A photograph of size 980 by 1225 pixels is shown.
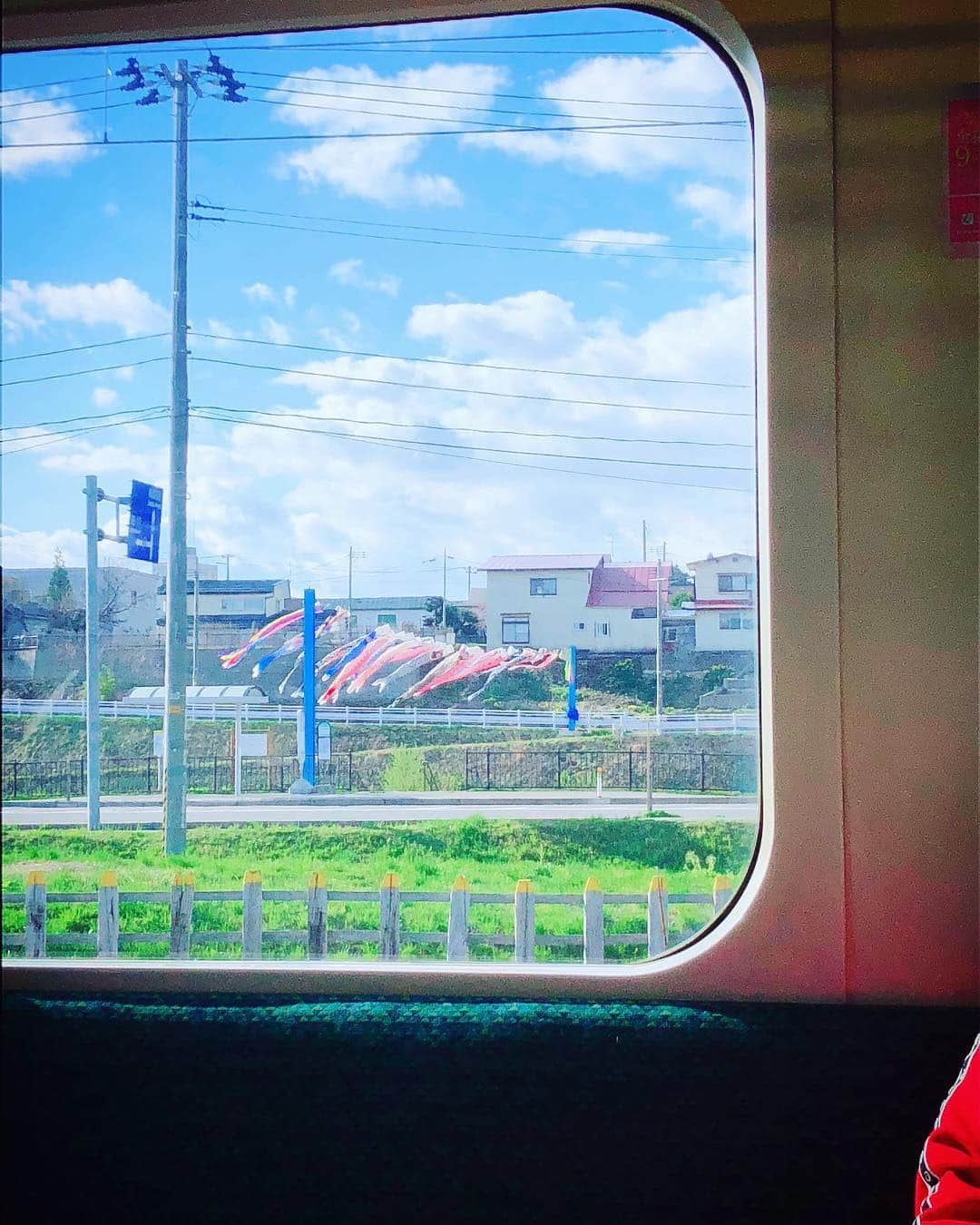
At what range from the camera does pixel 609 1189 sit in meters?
1.32

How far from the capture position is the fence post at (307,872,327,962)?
160 cm

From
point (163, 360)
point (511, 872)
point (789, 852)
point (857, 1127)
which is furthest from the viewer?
point (163, 360)

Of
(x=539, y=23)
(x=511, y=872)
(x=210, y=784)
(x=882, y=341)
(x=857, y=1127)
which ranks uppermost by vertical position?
(x=539, y=23)

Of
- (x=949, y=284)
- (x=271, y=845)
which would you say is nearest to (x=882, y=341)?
(x=949, y=284)

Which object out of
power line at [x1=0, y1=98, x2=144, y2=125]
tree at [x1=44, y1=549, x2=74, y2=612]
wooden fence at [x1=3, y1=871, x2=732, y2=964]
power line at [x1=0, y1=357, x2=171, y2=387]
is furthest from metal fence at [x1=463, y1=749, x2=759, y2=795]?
power line at [x1=0, y1=98, x2=144, y2=125]

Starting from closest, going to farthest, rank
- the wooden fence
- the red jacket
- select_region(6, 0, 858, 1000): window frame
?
the red jacket < select_region(6, 0, 858, 1000): window frame < the wooden fence

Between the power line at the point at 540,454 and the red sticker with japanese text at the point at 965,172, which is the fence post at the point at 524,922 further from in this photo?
the red sticker with japanese text at the point at 965,172

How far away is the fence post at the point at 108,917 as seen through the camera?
166 centimetres

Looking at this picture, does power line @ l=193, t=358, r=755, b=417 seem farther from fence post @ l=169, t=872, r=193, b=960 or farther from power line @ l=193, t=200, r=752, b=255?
fence post @ l=169, t=872, r=193, b=960

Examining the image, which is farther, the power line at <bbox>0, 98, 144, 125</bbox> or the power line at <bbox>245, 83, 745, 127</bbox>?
the power line at <bbox>0, 98, 144, 125</bbox>

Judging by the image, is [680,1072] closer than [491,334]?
Yes

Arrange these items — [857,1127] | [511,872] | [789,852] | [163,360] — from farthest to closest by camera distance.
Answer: [163,360], [511,872], [789,852], [857,1127]

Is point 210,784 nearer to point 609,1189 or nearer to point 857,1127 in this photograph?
point 609,1189

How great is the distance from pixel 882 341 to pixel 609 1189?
133 centimetres
